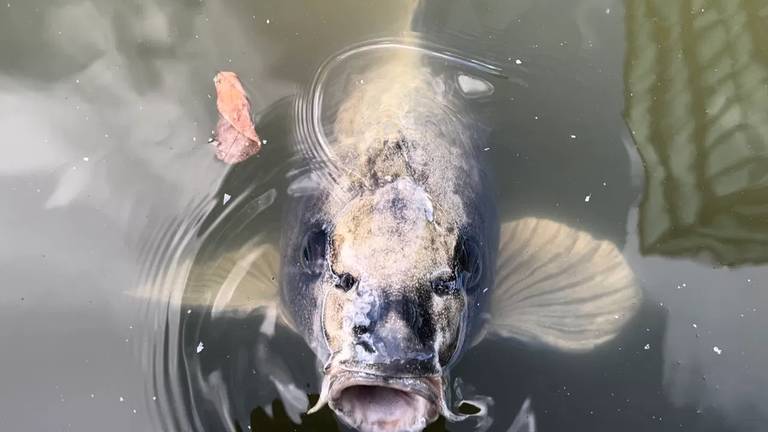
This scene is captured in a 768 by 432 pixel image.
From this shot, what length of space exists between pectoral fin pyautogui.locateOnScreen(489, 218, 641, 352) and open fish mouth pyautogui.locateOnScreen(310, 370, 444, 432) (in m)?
1.18

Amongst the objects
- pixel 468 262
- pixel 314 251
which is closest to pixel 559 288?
pixel 468 262

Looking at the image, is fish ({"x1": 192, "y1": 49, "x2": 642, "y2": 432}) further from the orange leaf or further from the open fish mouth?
the orange leaf

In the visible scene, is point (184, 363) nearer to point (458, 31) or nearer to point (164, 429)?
point (164, 429)

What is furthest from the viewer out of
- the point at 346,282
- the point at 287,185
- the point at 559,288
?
the point at 559,288

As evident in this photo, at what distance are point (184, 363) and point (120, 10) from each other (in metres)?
2.24

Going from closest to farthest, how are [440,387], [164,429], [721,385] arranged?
[440,387]
[164,429]
[721,385]

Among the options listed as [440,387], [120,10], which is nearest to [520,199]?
[440,387]

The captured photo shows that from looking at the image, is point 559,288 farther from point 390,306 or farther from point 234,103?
point 234,103

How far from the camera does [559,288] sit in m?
4.09

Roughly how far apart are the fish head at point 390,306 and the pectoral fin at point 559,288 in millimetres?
791

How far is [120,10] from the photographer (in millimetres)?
4371

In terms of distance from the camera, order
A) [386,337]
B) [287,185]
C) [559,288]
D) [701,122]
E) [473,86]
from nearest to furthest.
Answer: [386,337] < [287,185] < [559,288] < [473,86] < [701,122]

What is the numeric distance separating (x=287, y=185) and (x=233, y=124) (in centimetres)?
52

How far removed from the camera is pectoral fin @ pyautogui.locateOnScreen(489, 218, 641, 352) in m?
3.87
